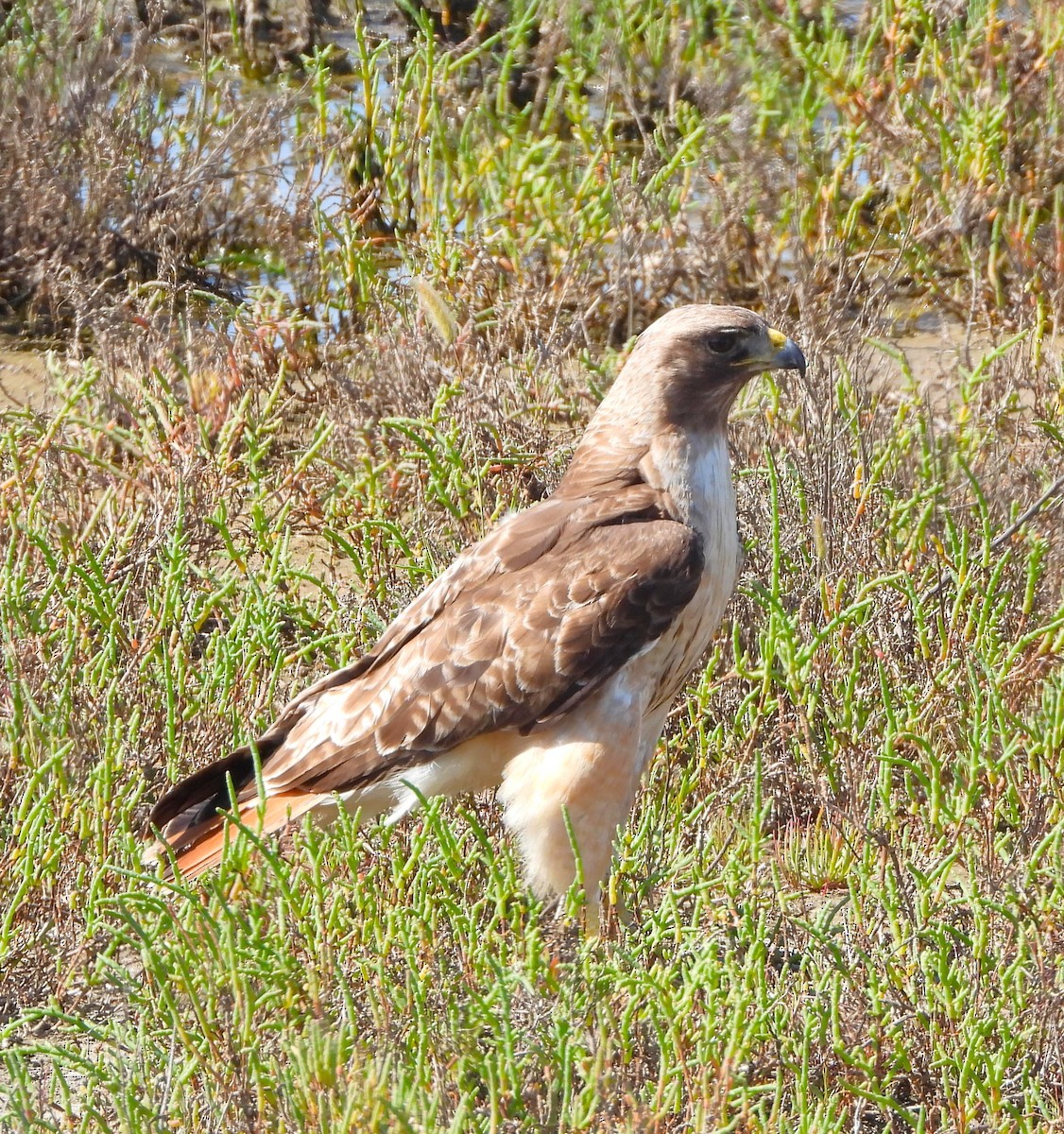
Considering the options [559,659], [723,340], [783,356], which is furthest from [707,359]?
[559,659]

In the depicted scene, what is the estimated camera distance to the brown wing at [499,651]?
12.2 ft

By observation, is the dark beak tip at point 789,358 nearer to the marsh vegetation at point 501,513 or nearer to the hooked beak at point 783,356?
the hooked beak at point 783,356

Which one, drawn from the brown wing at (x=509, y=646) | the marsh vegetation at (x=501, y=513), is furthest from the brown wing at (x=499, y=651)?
the marsh vegetation at (x=501, y=513)

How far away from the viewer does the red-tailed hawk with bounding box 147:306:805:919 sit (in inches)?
146

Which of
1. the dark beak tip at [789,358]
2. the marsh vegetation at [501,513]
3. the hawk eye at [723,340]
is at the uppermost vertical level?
the hawk eye at [723,340]

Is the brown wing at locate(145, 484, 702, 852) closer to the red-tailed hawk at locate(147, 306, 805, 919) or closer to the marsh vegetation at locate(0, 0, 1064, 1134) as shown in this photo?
the red-tailed hawk at locate(147, 306, 805, 919)

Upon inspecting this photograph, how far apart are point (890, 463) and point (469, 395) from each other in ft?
Result: 3.83

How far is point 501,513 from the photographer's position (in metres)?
4.81

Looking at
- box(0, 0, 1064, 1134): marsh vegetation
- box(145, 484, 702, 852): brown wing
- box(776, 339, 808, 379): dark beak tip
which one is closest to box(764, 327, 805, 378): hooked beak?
box(776, 339, 808, 379): dark beak tip

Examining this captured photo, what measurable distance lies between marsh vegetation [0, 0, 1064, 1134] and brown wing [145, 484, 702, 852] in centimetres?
20

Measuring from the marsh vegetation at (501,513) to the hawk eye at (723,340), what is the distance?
36 cm

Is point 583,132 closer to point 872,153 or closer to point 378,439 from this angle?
point 872,153

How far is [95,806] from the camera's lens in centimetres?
353

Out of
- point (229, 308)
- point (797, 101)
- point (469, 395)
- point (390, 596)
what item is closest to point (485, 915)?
point (390, 596)
